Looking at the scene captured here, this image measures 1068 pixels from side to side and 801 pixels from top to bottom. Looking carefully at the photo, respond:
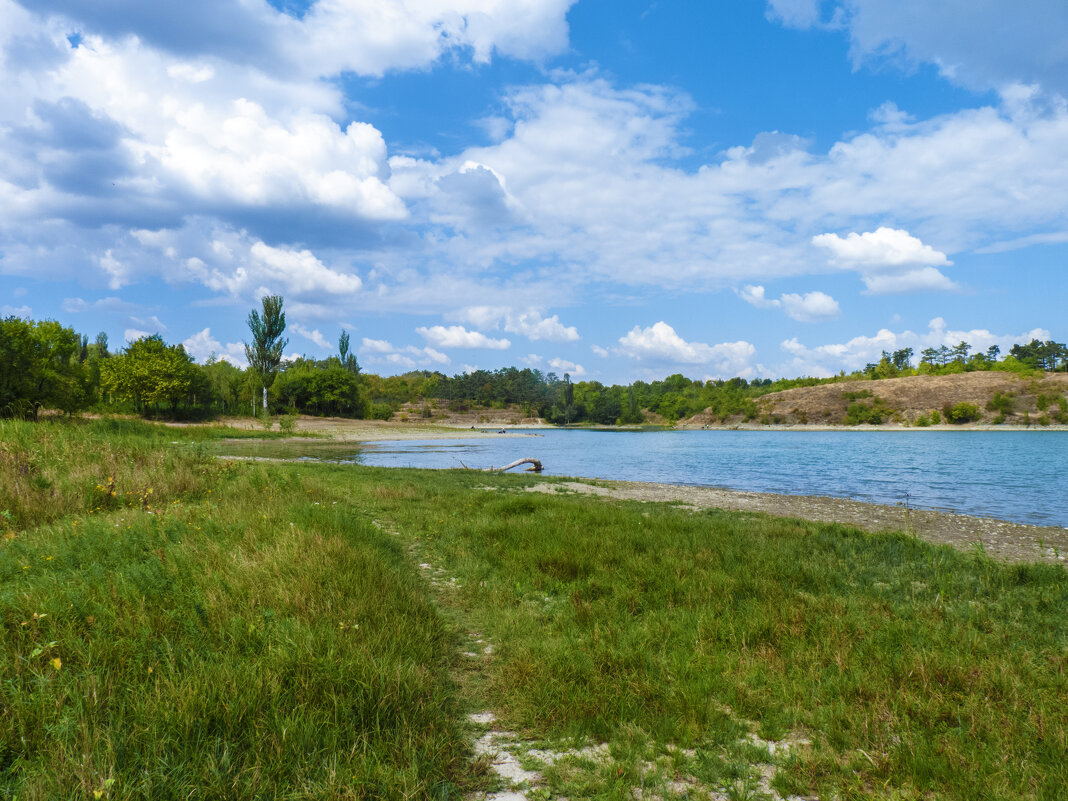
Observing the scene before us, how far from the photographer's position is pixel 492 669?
5.49m

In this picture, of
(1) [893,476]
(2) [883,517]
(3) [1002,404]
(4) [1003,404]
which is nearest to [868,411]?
(3) [1002,404]

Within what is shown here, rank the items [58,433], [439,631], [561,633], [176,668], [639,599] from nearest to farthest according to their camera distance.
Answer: [176,668], [439,631], [561,633], [639,599], [58,433]

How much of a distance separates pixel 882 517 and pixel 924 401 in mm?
170113

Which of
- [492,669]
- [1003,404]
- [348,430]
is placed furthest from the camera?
[1003,404]

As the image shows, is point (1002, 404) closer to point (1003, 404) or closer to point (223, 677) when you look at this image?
point (1003, 404)

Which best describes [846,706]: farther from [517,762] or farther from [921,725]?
[517,762]

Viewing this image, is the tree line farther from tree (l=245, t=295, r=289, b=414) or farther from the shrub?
the shrub

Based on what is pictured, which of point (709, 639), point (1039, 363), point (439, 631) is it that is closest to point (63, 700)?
point (439, 631)

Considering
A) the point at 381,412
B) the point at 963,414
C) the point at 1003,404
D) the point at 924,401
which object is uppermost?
the point at 924,401

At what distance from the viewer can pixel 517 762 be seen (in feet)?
13.3

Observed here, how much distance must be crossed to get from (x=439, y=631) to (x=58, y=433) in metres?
15.6

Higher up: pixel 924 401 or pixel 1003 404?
pixel 924 401

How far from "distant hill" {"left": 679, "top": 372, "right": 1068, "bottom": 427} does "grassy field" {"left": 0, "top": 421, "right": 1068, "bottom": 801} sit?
173 m

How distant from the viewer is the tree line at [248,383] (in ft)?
129
